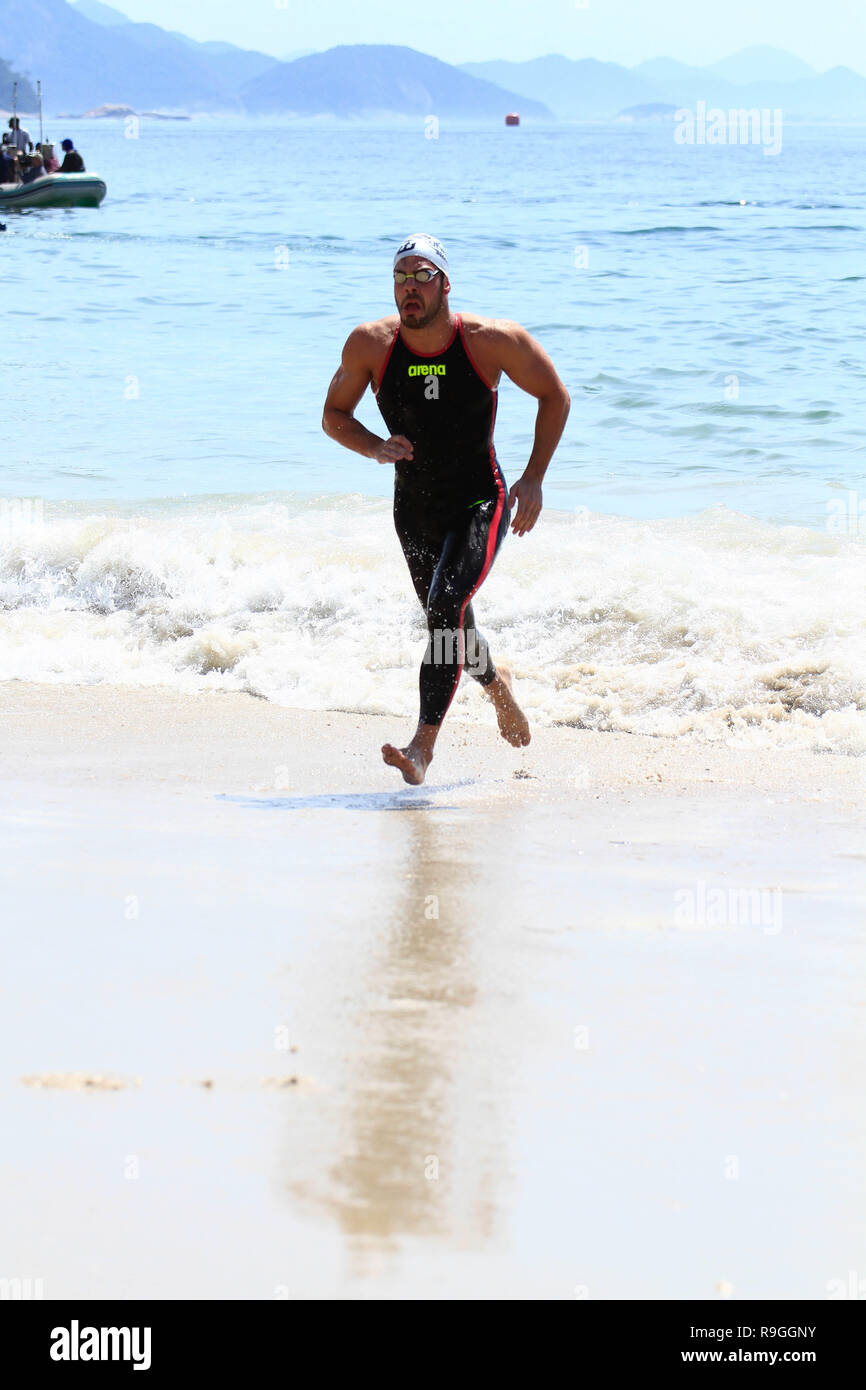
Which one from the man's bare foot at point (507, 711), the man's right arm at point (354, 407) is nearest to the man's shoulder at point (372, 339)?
the man's right arm at point (354, 407)

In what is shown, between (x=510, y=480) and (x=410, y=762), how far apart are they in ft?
22.1

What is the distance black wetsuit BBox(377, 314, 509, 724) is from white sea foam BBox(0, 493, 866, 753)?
124 cm

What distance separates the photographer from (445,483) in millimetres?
4672

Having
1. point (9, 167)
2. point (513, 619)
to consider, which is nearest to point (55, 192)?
point (9, 167)

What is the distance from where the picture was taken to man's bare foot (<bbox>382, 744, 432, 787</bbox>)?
456cm

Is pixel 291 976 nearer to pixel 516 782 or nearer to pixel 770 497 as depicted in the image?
pixel 516 782

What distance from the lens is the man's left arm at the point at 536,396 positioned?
14.8ft

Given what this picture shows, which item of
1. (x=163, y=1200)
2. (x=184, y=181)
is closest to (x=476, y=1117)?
(x=163, y=1200)

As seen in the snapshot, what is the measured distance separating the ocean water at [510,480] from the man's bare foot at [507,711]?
2.64 ft

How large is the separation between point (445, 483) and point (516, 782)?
101cm

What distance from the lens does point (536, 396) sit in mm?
4609

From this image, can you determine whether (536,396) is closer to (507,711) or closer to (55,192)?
(507,711)
